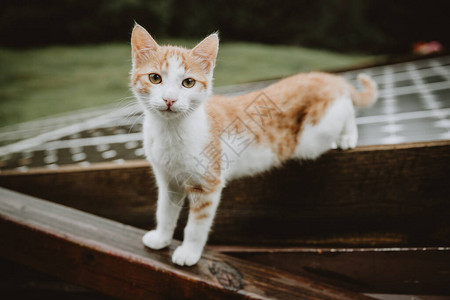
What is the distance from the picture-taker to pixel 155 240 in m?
1.00

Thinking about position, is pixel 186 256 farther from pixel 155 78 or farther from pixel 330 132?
pixel 330 132

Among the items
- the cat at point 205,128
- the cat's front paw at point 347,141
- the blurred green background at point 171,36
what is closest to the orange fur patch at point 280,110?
the cat at point 205,128

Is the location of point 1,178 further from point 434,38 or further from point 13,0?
point 434,38

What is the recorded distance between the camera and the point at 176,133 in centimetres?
99

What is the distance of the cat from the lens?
0.97 meters

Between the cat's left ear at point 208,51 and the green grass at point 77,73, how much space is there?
3705 mm

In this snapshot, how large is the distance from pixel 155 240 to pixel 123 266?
15cm

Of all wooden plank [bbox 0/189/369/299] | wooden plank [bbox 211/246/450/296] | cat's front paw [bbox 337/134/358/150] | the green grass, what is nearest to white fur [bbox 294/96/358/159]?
cat's front paw [bbox 337/134/358/150]

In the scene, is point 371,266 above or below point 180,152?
below

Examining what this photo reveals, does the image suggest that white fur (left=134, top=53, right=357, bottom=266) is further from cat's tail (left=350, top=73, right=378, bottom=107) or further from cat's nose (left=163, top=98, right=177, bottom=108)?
cat's tail (left=350, top=73, right=378, bottom=107)

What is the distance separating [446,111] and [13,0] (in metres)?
10.5

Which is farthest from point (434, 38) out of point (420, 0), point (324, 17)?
point (324, 17)

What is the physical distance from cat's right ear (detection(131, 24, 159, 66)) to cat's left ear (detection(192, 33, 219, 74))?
0.14 meters

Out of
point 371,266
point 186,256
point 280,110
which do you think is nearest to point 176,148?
point 186,256
